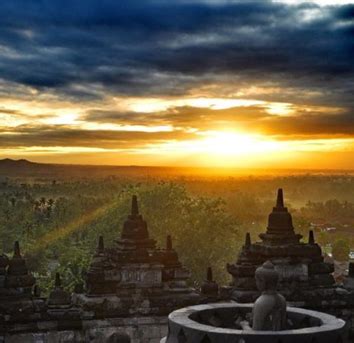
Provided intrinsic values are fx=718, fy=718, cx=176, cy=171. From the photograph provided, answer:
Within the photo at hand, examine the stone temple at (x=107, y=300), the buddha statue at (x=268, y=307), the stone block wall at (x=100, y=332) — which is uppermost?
the buddha statue at (x=268, y=307)

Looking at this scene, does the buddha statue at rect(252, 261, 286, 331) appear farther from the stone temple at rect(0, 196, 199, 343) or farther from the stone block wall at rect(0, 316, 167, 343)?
the stone block wall at rect(0, 316, 167, 343)

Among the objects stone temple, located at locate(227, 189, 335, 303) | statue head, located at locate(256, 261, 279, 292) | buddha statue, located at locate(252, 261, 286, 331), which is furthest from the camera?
stone temple, located at locate(227, 189, 335, 303)

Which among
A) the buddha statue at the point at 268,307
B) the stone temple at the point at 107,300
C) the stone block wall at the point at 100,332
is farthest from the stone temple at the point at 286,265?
the buddha statue at the point at 268,307

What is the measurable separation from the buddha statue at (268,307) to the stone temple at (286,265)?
7925mm

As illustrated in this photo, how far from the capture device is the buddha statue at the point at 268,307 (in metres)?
12.3

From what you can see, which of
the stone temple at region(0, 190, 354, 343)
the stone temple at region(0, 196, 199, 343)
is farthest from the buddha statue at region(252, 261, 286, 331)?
the stone temple at region(0, 190, 354, 343)

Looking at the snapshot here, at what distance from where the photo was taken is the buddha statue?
483 inches

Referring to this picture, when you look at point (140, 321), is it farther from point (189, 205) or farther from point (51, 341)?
point (189, 205)

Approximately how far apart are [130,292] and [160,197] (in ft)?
122

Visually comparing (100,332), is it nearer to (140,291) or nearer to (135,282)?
(140,291)

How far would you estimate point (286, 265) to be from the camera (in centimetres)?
2105

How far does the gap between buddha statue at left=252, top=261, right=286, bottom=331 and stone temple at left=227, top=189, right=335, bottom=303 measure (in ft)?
26.0

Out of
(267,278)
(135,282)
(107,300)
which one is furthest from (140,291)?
(267,278)

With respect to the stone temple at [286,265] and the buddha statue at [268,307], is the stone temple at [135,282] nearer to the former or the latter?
the stone temple at [286,265]
